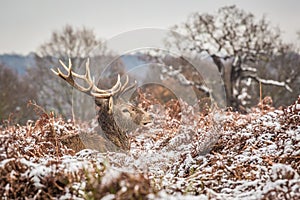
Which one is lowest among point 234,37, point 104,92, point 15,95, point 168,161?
point 168,161

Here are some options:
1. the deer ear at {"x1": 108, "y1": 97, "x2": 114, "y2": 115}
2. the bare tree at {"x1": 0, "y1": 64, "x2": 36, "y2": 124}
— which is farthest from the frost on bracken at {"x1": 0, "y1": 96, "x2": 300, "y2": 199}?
the bare tree at {"x1": 0, "y1": 64, "x2": 36, "y2": 124}

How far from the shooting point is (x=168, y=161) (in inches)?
240

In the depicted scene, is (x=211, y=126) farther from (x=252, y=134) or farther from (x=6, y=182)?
(x=6, y=182)

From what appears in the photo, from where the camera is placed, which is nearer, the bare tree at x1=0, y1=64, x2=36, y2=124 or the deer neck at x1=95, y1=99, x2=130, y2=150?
the deer neck at x1=95, y1=99, x2=130, y2=150

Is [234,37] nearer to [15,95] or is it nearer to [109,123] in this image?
[15,95]

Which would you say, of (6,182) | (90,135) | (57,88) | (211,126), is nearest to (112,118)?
(90,135)

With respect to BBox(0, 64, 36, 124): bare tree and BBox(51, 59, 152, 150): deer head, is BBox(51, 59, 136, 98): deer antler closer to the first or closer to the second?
BBox(51, 59, 152, 150): deer head

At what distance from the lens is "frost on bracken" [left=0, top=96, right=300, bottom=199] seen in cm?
368

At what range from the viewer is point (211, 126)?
6.68m

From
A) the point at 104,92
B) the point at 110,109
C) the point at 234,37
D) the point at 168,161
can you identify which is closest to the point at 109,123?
the point at 110,109

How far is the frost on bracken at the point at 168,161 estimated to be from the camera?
12.1ft

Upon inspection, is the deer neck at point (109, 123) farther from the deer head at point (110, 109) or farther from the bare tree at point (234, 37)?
the bare tree at point (234, 37)

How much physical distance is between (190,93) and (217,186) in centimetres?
338

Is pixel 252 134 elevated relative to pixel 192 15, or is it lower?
lower
